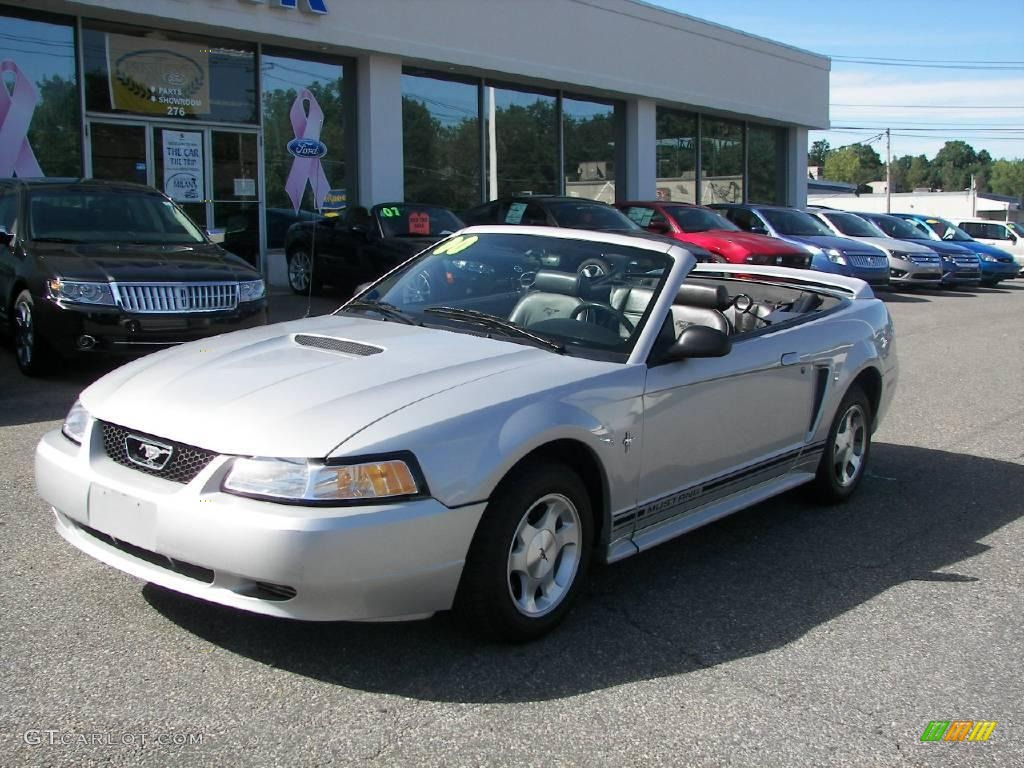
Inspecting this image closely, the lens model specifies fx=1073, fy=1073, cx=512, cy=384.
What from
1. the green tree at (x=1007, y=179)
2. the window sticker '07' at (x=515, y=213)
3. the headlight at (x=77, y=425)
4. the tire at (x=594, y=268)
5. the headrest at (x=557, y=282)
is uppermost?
the green tree at (x=1007, y=179)

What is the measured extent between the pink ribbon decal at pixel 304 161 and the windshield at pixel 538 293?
42.2 ft

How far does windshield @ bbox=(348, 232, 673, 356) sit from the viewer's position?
15.0 ft

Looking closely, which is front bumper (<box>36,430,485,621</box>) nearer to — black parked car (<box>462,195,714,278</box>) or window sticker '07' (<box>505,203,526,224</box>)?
black parked car (<box>462,195,714,278</box>)

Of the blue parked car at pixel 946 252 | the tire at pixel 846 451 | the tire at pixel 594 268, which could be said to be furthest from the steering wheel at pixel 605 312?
the blue parked car at pixel 946 252

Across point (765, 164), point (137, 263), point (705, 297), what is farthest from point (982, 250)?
point (705, 297)

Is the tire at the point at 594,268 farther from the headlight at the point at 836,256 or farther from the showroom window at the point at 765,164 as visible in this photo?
the showroom window at the point at 765,164

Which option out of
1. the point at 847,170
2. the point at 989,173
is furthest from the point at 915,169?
the point at 847,170

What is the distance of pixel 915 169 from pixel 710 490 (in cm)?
17514

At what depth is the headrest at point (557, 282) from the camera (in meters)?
4.79

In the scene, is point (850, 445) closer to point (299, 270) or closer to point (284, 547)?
point (284, 547)

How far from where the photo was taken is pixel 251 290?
30.5 ft

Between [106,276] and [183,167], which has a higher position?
[183,167]

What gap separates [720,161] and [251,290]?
66.9 feet

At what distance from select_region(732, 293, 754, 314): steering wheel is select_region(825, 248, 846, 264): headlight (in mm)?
12791
